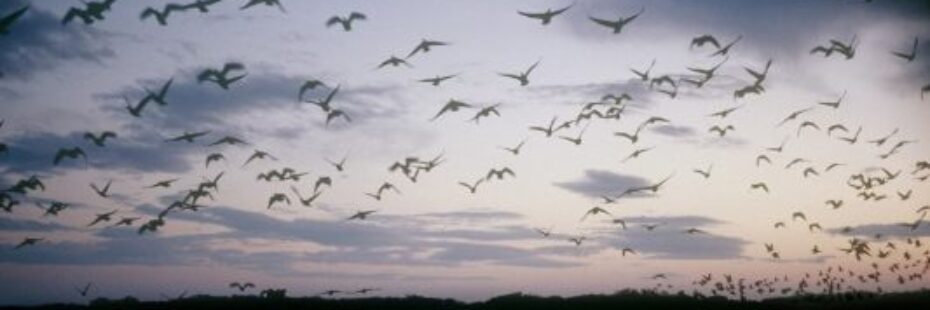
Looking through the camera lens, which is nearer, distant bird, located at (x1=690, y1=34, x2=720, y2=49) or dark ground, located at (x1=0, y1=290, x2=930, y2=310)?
distant bird, located at (x1=690, y1=34, x2=720, y2=49)

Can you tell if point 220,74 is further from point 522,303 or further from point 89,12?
point 522,303

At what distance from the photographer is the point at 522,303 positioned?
5016 centimetres

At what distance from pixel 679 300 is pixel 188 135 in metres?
36.8

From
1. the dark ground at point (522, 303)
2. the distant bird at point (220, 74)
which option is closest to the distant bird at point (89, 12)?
the distant bird at point (220, 74)

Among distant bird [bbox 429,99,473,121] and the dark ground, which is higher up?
distant bird [bbox 429,99,473,121]

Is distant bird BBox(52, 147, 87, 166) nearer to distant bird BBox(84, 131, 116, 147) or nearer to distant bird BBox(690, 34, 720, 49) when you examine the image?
distant bird BBox(84, 131, 116, 147)

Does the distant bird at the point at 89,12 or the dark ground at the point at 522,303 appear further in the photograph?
the dark ground at the point at 522,303

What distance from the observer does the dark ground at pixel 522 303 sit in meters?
43.3

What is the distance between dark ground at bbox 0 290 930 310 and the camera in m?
43.3

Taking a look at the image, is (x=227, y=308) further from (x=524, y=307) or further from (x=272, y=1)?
(x=272, y=1)

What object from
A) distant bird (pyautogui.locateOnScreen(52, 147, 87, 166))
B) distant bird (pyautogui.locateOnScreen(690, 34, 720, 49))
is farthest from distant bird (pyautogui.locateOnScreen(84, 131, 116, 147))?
distant bird (pyautogui.locateOnScreen(690, 34, 720, 49))

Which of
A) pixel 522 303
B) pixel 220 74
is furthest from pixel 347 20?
pixel 522 303

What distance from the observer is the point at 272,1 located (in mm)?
25422

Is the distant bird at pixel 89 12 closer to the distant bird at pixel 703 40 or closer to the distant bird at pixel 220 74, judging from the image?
the distant bird at pixel 220 74
